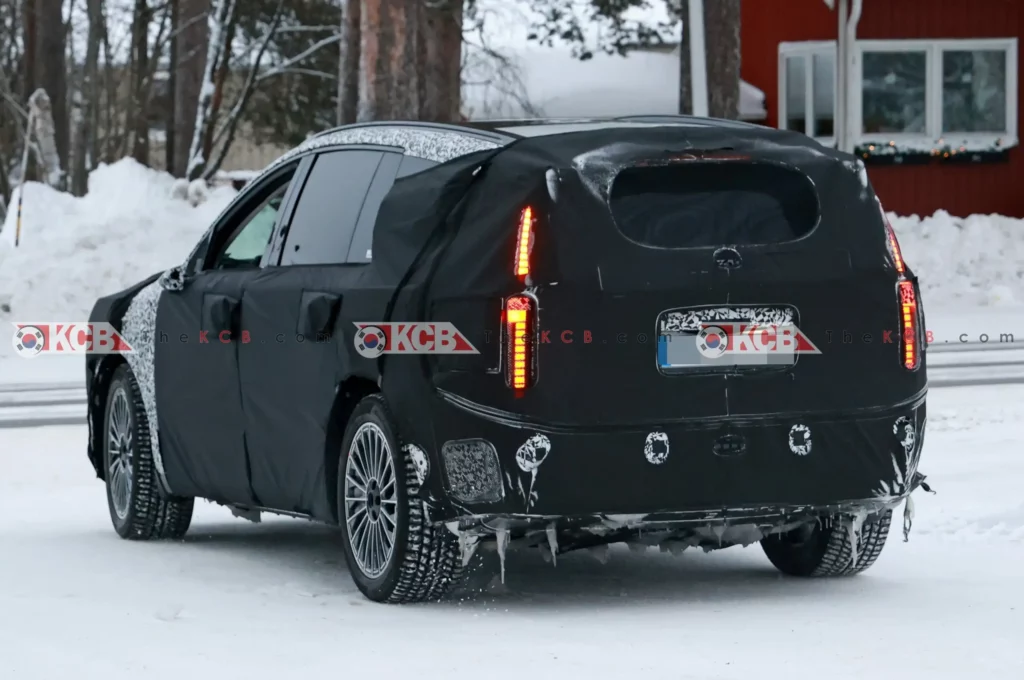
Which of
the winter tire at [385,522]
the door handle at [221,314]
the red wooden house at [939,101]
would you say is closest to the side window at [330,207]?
the door handle at [221,314]

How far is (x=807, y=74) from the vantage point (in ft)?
107

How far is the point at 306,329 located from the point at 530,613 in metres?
1.33

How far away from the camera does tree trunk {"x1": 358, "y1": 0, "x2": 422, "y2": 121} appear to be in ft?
65.4

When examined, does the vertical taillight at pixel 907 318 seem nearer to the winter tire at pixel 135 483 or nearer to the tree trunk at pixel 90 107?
the winter tire at pixel 135 483

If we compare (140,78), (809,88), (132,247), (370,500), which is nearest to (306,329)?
(370,500)

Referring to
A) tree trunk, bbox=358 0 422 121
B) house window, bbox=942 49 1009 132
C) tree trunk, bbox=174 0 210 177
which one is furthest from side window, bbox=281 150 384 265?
tree trunk, bbox=174 0 210 177

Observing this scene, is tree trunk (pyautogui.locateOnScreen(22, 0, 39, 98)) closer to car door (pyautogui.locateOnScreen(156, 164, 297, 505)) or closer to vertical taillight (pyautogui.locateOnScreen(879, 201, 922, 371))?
car door (pyautogui.locateOnScreen(156, 164, 297, 505))

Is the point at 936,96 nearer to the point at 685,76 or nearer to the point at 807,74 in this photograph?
the point at 807,74

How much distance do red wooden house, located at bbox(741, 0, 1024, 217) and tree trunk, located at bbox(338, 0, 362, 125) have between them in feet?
33.4

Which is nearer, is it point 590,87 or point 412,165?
point 412,165

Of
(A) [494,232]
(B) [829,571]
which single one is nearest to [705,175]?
(A) [494,232]

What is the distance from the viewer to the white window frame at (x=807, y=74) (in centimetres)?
3222

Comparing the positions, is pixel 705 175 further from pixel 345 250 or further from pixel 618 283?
pixel 345 250

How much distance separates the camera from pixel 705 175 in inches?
271
